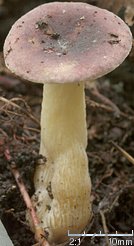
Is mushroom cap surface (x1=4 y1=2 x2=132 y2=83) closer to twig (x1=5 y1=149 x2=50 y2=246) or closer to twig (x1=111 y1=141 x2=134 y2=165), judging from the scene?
twig (x1=5 y1=149 x2=50 y2=246)

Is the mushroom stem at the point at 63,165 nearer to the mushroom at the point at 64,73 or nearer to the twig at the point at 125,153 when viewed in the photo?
the mushroom at the point at 64,73

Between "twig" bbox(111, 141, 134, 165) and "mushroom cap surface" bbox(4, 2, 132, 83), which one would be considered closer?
"mushroom cap surface" bbox(4, 2, 132, 83)

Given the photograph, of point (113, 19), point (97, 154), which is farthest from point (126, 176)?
point (113, 19)

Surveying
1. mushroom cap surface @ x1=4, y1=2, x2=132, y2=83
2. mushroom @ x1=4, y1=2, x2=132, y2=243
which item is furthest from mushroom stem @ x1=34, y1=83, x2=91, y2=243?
mushroom cap surface @ x1=4, y1=2, x2=132, y2=83

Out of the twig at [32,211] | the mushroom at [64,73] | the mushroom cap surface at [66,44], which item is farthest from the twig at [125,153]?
the mushroom cap surface at [66,44]

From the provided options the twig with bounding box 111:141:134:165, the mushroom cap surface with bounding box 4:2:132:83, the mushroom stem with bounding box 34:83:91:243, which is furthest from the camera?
the twig with bounding box 111:141:134:165

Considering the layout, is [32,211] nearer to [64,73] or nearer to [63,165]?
[63,165]
